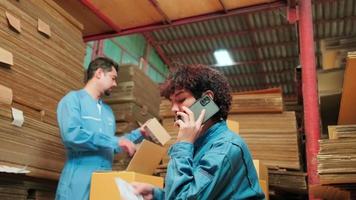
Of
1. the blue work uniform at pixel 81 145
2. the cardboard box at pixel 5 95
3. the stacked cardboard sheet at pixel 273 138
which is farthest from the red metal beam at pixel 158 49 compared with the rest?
the cardboard box at pixel 5 95

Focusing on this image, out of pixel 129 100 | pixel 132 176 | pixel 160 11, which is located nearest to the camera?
pixel 132 176

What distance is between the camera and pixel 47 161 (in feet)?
12.7

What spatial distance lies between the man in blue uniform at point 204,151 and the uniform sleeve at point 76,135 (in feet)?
5.39

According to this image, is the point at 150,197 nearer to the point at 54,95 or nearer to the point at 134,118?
the point at 54,95

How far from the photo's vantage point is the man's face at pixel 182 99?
76.6 inches

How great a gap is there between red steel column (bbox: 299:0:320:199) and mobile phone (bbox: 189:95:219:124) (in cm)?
221

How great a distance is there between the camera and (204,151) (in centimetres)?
180

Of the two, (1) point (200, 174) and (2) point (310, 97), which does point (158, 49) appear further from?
(1) point (200, 174)

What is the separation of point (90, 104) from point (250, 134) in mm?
1931

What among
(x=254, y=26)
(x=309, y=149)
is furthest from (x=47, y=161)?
(x=254, y=26)

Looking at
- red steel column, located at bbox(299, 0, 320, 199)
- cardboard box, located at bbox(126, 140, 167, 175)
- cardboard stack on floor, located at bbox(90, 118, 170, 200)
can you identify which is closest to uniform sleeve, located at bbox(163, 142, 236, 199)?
cardboard stack on floor, located at bbox(90, 118, 170, 200)

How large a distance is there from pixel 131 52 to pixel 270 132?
7716 millimetres

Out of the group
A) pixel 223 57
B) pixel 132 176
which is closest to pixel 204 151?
pixel 132 176

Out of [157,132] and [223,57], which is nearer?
[157,132]
